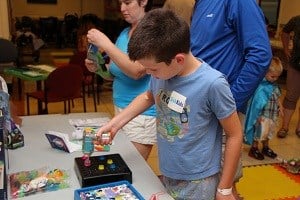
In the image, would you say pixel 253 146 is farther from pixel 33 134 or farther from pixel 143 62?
pixel 143 62

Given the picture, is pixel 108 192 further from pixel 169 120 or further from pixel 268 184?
pixel 268 184

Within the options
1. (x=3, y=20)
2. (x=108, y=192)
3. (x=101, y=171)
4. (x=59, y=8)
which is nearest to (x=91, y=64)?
(x=101, y=171)

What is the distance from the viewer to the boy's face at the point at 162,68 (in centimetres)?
103

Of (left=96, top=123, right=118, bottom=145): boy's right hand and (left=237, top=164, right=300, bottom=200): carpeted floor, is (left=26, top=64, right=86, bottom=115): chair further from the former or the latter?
(left=96, top=123, right=118, bottom=145): boy's right hand

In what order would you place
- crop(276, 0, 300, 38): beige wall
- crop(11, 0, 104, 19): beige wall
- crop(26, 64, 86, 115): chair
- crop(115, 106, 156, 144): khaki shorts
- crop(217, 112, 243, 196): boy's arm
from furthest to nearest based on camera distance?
1. crop(11, 0, 104, 19): beige wall
2. crop(276, 0, 300, 38): beige wall
3. crop(26, 64, 86, 115): chair
4. crop(115, 106, 156, 144): khaki shorts
5. crop(217, 112, 243, 196): boy's arm

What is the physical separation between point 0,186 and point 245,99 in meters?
0.95

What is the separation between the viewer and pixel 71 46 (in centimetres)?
922

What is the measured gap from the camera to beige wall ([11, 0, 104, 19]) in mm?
9523

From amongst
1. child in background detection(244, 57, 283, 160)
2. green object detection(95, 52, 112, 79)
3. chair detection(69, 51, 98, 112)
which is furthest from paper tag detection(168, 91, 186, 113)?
chair detection(69, 51, 98, 112)

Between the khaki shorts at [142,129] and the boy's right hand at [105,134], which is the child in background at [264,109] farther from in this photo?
the boy's right hand at [105,134]

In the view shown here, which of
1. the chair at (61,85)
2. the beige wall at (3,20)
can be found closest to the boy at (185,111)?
the chair at (61,85)

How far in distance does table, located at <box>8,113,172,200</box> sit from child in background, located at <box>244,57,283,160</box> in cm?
180

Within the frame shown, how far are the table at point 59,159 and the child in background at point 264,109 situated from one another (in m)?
1.80

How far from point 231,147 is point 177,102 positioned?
0.23 meters
